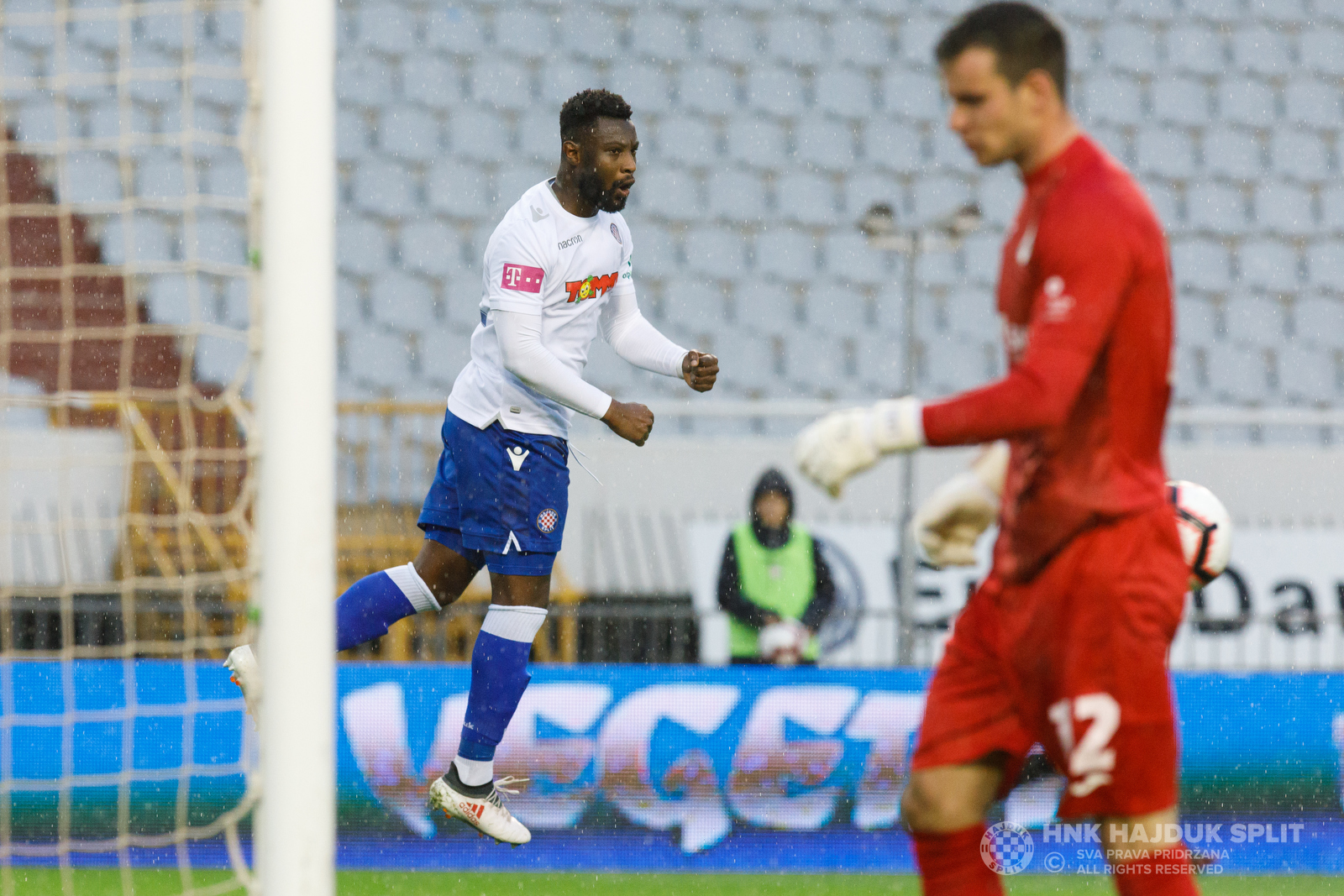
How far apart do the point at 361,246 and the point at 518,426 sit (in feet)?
16.5

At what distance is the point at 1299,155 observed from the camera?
883cm

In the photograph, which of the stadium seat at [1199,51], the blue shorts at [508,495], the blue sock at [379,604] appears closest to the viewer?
the blue shorts at [508,495]

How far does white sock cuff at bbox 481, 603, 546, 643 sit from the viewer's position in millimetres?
3570

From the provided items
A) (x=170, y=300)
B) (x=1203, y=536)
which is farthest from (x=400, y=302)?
(x=1203, y=536)

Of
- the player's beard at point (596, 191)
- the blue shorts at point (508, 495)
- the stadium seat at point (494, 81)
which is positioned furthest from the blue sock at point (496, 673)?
the stadium seat at point (494, 81)

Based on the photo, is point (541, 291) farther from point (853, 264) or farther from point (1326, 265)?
point (1326, 265)

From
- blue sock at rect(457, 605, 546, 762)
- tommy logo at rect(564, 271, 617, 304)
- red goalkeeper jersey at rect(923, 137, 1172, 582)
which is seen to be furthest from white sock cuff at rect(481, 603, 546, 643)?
red goalkeeper jersey at rect(923, 137, 1172, 582)

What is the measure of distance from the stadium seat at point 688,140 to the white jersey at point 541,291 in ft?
16.6

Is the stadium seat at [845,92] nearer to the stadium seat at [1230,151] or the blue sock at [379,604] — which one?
the stadium seat at [1230,151]

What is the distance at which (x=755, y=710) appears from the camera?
17.8 feet

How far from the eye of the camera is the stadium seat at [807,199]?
8.60 meters

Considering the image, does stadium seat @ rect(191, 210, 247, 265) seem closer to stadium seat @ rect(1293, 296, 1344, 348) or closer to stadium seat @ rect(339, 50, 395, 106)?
stadium seat @ rect(339, 50, 395, 106)

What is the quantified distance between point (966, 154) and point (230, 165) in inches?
174

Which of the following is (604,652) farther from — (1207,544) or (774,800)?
(1207,544)
